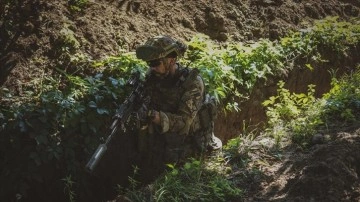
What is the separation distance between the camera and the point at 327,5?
27.1 ft

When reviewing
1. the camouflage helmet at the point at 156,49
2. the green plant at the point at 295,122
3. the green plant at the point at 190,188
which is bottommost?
the green plant at the point at 190,188

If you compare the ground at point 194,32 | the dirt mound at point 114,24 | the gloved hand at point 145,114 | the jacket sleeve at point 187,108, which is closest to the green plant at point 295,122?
the ground at point 194,32

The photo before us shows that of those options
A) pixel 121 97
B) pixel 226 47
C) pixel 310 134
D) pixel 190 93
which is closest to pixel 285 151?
pixel 310 134

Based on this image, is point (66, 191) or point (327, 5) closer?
point (66, 191)

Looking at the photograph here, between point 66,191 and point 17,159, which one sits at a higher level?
point 17,159

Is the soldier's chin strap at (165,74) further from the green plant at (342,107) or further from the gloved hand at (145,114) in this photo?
the green plant at (342,107)

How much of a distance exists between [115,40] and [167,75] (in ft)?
5.85

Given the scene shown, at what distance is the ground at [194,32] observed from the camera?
10.9 ft

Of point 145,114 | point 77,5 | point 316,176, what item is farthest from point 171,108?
point 77,5

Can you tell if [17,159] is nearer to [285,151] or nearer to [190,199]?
[190,199]

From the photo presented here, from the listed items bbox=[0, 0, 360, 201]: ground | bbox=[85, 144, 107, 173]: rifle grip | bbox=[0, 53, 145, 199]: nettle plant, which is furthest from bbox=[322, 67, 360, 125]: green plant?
bbox=[85, 144, 107, 173]: rifle grip

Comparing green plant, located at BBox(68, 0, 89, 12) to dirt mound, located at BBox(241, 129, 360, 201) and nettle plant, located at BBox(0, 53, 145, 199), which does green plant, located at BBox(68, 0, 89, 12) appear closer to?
nettle plant, located at BBox(0, 53, 145, 199)

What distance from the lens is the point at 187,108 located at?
386 centimetres

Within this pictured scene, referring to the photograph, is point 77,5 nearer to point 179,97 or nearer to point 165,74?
point 165,74
